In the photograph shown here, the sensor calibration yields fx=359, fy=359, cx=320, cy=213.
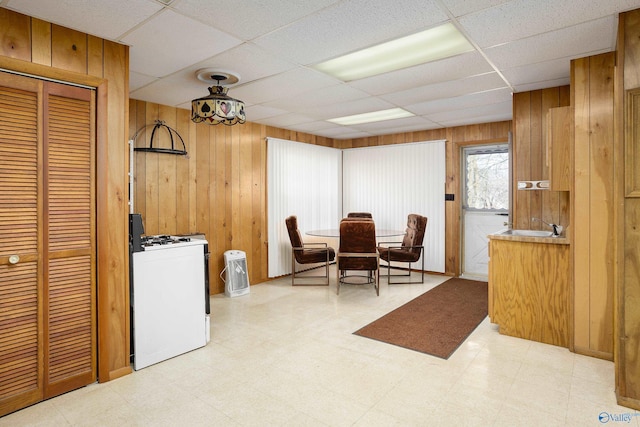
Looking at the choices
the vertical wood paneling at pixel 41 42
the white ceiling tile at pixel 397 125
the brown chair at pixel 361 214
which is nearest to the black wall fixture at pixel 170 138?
the vertical wood paneling at pixel 41 42

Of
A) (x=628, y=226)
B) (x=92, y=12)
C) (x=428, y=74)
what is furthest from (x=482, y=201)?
(x=92, y=12)

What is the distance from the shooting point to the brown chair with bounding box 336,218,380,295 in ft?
15.7

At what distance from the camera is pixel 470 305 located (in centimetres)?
438

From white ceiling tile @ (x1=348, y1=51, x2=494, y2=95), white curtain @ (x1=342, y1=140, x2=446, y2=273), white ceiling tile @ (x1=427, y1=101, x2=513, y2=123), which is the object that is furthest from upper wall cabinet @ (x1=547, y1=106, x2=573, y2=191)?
white curtain @ (x1=342, y1=140, x2=446, y2=273)

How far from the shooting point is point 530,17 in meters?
2.33

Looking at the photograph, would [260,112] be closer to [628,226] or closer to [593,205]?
[593,205]

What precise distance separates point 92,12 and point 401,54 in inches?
87.5

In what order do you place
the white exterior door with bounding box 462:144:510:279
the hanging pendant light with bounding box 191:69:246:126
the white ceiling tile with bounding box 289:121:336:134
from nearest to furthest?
1. the hanging pendant light with bounding box 191:69:246:126
2. the white ceiling tile with bounding box 289:121:336:134
3. the white exterior door with bounding box 462:144:510:279

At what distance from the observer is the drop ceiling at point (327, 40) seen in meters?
2.20

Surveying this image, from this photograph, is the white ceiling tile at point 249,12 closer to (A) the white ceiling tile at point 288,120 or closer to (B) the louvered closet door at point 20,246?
(B) the louvered closet door at point 20,246

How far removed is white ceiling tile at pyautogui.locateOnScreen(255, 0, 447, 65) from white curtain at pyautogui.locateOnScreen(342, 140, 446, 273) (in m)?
3.71

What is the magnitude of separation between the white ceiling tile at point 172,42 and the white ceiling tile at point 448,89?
6.83 ft

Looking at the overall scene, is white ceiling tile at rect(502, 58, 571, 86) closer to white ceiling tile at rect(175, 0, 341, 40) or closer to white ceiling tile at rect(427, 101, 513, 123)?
white ceiling tile at rect(427, 101, 513, 123)

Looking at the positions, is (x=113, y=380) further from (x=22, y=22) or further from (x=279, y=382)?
(x=22, y=22)
